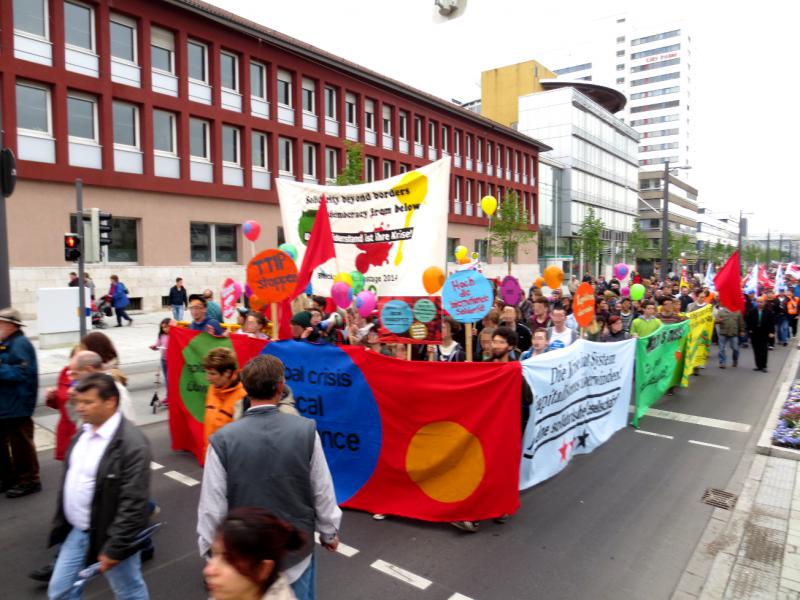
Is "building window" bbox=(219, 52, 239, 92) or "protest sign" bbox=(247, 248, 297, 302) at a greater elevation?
"building window" bbox=(219, 52, 239, 92)

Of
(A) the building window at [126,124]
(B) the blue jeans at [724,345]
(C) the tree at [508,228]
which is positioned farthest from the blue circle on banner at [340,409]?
(C) the tree at [508,228]

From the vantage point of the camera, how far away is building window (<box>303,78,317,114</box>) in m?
30.1

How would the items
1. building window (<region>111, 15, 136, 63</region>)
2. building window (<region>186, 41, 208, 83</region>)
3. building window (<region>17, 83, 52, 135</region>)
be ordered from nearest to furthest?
building window (<region>17, 83, 52, 135</region>)
building window (<region>111, 15, 136, 63</region>)
building window (<region>186, 41, 208, 83</region>)

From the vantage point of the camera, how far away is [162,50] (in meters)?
23.8

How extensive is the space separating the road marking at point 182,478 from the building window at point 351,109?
29214 millimetres

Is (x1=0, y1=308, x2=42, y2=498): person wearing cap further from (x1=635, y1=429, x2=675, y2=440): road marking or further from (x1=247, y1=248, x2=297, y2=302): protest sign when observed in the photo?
(x1=635, y1=429, x2=675, y2=440): road marking

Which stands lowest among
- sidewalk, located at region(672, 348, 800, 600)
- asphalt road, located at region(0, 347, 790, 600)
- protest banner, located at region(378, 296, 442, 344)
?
sidewalk, located at region(672, 348, 800, 600)

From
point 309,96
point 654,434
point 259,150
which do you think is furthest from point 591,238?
point 654,434

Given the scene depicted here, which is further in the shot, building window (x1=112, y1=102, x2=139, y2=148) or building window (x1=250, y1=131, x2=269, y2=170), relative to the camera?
building window (x1=250, y1=131, x2=269, y2=170)

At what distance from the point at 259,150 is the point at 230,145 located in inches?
65.1

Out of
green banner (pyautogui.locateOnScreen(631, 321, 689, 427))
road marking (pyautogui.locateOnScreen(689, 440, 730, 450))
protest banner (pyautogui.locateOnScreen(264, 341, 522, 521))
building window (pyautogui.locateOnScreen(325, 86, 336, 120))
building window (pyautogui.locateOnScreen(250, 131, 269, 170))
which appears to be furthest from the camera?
building window (pyautogui.locateOnScreen(325, 86, 336, 120))

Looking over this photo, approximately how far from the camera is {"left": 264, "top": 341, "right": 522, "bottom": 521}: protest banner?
4.79m

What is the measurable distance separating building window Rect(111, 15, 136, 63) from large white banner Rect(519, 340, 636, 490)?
23.0 metres

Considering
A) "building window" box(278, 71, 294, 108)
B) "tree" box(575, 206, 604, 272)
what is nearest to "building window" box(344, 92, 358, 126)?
"building window" box(278, 71, 294, 108)
